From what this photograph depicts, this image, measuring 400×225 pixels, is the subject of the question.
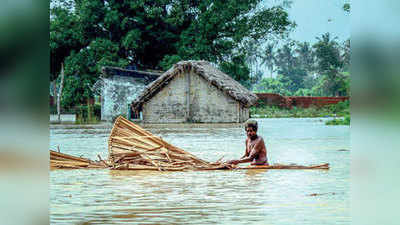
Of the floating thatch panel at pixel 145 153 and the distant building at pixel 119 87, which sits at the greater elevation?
the distant building at pixel 119 87

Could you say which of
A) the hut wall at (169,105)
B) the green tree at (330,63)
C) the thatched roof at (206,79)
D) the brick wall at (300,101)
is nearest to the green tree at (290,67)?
the green tree at (330,63)

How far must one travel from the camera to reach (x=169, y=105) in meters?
18.2

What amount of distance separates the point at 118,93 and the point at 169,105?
246 centimetres

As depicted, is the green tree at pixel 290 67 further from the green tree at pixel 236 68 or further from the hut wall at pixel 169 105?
the hut wall at pixel 169 105

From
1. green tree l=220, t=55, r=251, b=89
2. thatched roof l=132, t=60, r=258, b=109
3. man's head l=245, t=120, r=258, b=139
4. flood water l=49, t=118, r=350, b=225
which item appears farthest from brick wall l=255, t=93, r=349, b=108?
man's head l=245, t=120, r=258, b=139

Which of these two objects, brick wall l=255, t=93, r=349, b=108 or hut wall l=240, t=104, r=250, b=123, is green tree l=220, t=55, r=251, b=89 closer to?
hut wall l=240, t=104, r=250, b=123

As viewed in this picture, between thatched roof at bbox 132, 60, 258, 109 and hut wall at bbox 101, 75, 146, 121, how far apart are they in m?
1.77

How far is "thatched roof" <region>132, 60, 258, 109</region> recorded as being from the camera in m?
16.2

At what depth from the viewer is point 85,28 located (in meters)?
21.1

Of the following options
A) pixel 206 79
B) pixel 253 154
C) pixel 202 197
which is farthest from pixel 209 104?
pixel 202 197

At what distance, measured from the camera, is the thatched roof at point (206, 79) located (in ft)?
53.3

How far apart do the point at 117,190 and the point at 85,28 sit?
1569 cm
